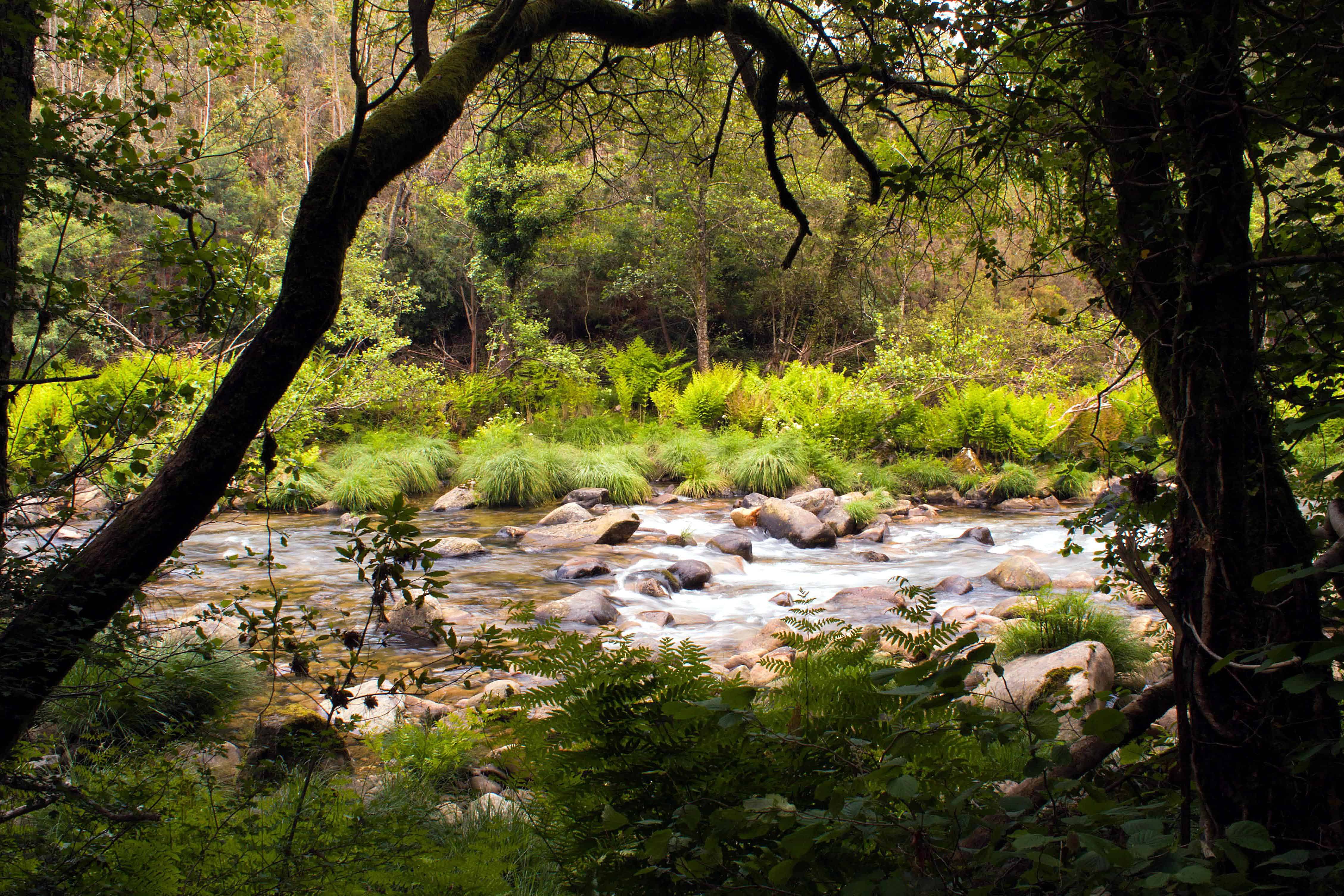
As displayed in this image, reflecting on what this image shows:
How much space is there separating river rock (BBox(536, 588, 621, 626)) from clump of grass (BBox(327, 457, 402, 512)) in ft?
16.4

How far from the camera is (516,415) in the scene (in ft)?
50.1

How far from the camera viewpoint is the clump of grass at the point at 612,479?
39.1ft

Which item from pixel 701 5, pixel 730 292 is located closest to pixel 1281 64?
pixel 701 5

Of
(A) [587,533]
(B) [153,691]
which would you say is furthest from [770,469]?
(B) [153,691]

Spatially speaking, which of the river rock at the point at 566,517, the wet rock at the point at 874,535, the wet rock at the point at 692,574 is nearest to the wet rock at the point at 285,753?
the wet rock at the point at 692,574

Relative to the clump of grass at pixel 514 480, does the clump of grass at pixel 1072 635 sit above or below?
below

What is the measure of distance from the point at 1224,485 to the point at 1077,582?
6432 millimetres

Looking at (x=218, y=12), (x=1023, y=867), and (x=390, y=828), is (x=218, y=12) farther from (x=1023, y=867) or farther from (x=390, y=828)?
(x=1023, y=867)

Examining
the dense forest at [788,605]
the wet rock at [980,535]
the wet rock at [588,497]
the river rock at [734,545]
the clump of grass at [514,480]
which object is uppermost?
the dense forest at [788,605]

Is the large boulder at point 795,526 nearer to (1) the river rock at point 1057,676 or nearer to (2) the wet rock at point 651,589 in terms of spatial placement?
(2) the wet rock at point 651,589

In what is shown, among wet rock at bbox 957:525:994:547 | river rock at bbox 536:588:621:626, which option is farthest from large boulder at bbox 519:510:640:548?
wet rock at bbox 957:525:994:547

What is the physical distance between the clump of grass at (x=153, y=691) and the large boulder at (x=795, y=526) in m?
6.54

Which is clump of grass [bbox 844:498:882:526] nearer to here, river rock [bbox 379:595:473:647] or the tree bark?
river rock [bbox 379:595:473:647]

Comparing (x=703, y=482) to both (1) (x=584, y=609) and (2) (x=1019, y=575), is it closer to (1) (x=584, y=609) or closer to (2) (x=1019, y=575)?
(2) (x=1019, y=575)
